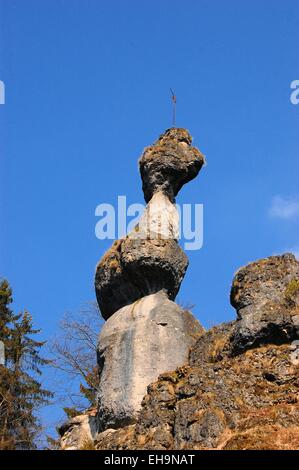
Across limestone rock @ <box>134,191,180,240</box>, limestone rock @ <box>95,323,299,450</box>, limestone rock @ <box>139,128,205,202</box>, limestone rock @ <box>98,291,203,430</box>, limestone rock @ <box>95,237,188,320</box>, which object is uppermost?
limestone rock @ <box>139,128,205,202</box>

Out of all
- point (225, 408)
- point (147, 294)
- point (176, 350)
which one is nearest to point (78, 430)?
point (176, 350)

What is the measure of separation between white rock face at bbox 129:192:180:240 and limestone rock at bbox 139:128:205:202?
30cm

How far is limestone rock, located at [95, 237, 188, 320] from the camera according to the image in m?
15.4

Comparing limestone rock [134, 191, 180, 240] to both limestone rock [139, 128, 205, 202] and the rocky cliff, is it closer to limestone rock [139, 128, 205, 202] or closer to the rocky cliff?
the rocky cliff

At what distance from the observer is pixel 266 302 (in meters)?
12.8

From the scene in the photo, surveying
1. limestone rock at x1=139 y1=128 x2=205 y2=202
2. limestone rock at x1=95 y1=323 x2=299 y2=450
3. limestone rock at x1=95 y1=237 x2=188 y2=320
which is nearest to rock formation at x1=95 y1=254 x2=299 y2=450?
limestone rock at x1=95 y1=323 x2=299 y2=450

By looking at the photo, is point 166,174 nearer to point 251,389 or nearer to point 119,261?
point 119,261

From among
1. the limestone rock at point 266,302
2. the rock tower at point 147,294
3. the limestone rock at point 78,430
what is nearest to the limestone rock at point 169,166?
Answer: the rock tower at point 147,294

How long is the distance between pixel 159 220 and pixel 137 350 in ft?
9.60

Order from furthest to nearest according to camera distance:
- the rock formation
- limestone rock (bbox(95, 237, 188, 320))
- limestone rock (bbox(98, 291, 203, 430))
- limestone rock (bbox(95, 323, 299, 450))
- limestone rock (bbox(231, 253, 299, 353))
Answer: limestone rock (bbox(95, 237, 188, 320)) → limestone rock (bbox(98, 291, 203, 430)) → limestone rock (bbox(231, 253, 299, 353)) → the rock formation → limestone rock (bbox(95, 323, 299, 450))

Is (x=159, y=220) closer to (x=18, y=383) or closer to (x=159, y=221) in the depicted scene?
(x=159, y=221)

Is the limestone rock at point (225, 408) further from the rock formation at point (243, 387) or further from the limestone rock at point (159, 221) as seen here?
the limestone rock at point (159, 221)

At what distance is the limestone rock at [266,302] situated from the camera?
40.8 ft
